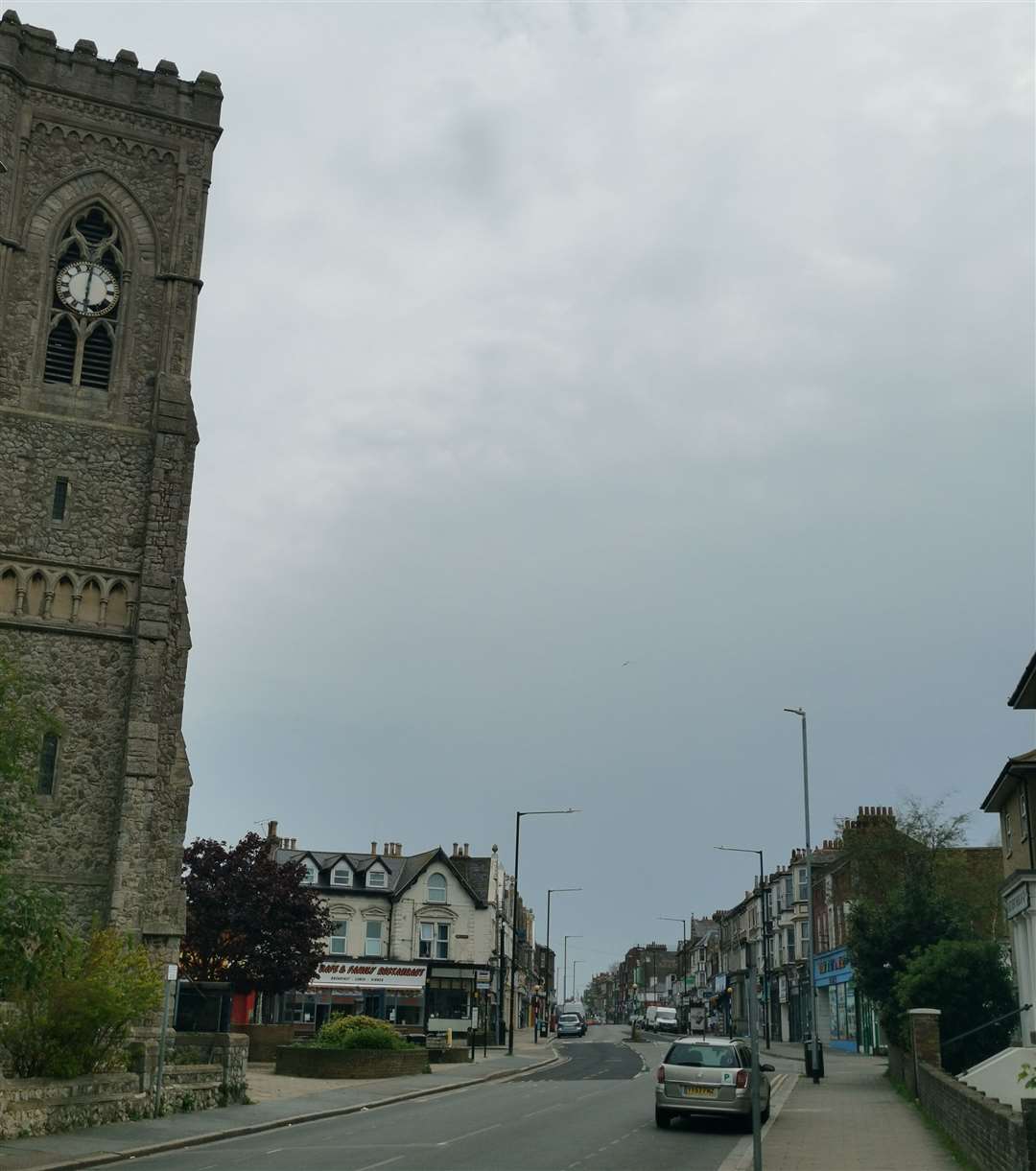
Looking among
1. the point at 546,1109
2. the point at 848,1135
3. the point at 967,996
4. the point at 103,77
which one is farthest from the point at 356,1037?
the point at 103,77

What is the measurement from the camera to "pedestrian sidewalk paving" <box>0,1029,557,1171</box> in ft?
56.3

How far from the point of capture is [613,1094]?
30297 millimetres

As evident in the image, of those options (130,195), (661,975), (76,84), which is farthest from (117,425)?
(661,975)

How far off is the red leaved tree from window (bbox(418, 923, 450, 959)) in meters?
19.9

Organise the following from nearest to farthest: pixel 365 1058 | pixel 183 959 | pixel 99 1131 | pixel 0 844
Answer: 1. pixel 0 844
2. pixel 99 1131
3. pixel 365 1058
4. pixel 183 959

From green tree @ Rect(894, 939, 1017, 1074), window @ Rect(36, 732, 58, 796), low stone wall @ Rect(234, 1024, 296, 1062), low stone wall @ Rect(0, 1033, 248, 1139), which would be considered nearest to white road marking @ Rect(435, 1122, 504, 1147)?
low stone wall @ Rect(0, 1033, 248, 1139)

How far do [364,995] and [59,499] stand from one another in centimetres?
4045

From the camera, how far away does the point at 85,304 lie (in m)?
32.9

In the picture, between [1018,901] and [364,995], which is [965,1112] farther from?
[364,995]

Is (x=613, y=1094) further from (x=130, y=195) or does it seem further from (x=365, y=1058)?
(x=130, y=195)

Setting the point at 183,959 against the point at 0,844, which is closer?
the point at 0,844

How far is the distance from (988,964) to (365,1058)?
56.9 ft

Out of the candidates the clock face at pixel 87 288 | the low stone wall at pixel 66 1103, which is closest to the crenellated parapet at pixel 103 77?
the clock face at pixel 87 288

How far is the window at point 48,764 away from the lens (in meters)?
28.3
